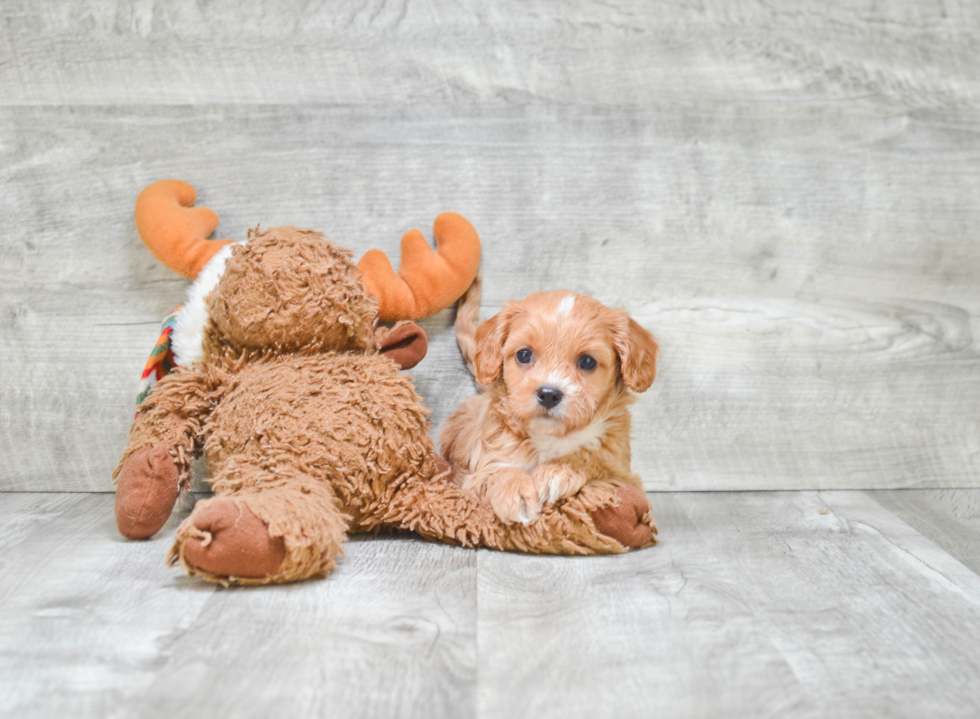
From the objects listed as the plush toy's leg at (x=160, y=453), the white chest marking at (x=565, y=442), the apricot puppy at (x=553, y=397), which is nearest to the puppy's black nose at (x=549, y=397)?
the apricot puppy at (x=553, y=397)

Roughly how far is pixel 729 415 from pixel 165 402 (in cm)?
137

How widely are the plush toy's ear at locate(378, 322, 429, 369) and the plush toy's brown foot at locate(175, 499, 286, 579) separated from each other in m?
0.58

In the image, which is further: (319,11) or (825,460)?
(825,460)

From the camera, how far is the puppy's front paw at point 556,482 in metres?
1.51

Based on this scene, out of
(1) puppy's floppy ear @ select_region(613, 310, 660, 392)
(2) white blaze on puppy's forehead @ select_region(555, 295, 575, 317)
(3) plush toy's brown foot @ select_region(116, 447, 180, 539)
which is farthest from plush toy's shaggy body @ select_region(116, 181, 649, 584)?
(2) white blaze on puppy's forehead @ select_region(555, 295, 575, 317)

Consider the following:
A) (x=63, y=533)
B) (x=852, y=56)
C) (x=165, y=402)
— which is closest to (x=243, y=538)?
(x=165, y=402)

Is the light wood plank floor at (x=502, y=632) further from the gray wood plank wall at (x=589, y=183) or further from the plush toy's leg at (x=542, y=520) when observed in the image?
the gray wood plank wall at (x=589, y=183)

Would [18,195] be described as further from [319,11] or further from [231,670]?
[231,670]

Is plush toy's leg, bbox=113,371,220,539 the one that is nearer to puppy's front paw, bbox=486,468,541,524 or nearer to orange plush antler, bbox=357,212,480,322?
orange plush antler, bbox=357,212,480,322

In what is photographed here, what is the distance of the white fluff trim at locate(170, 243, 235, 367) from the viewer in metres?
1.64

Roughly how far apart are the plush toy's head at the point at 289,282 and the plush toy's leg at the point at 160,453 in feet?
0.25

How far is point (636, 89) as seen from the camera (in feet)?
6.49

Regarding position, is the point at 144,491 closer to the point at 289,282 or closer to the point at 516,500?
the point at 289,282

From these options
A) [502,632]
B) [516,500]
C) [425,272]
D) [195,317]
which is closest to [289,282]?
[195,317]
